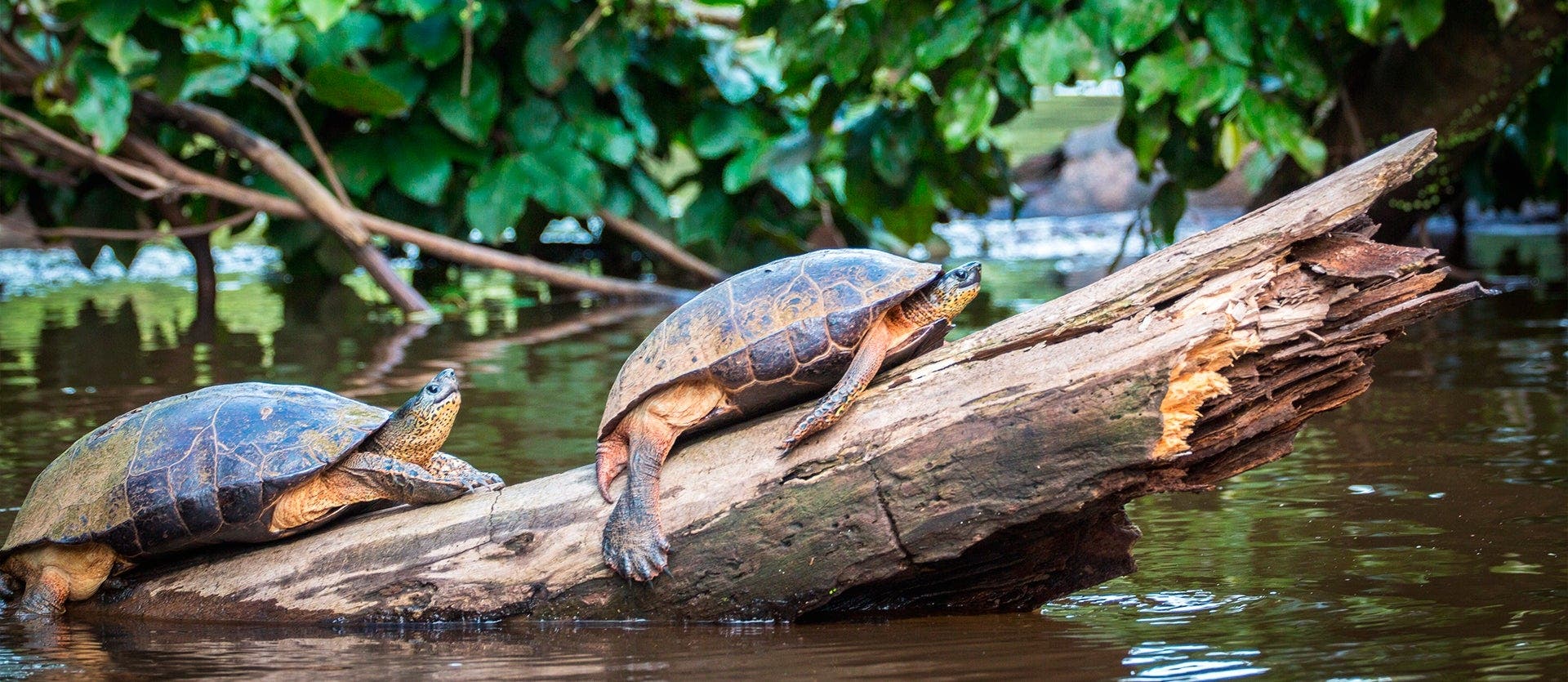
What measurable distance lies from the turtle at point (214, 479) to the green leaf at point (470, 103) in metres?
6.33

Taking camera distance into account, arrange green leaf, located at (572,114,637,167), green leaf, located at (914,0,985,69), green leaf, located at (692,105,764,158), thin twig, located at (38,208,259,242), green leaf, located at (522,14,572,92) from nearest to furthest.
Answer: green leaf, located at (914,0,985,69) → thin twig, located at (38,208,259,242) → green leaf, located at (522,14,572,92) → green leaf, located at (572,114,637,167) → green leaf, located at (692,105,764,158)

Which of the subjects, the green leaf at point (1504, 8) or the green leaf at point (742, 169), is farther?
the green leaf at point (742, 169)

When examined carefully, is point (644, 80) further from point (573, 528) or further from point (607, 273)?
point (573, 528)

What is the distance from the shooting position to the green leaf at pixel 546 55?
9.82m

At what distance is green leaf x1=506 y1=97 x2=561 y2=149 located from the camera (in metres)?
10.1

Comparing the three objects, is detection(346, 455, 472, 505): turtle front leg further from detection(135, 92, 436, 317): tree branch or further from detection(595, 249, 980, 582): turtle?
detection(135, 92, 436, 317): tree branch

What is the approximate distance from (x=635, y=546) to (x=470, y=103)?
7.28 m

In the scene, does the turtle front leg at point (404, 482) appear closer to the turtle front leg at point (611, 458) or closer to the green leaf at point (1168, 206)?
the turtle front leg at point (611, 458)

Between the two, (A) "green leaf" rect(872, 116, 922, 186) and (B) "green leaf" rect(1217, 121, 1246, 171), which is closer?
(B) "green leaf" rect(1217, 121, 1246, 171)

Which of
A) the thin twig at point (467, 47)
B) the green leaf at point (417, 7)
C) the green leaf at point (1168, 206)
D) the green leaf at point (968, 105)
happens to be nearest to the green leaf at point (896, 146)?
the green leaf at point (968, 105)

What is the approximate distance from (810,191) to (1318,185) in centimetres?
767

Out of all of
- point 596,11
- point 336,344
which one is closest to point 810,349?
point 336,344

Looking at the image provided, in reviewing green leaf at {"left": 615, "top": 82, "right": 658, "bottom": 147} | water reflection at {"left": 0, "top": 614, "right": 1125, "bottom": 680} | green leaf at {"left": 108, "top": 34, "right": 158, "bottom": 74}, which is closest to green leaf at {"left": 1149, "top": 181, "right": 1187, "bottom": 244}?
green leaf at {"left": 615, "top": 82, "right": 658, "bottom": 147}

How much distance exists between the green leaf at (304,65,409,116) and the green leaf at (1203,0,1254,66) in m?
5.03
